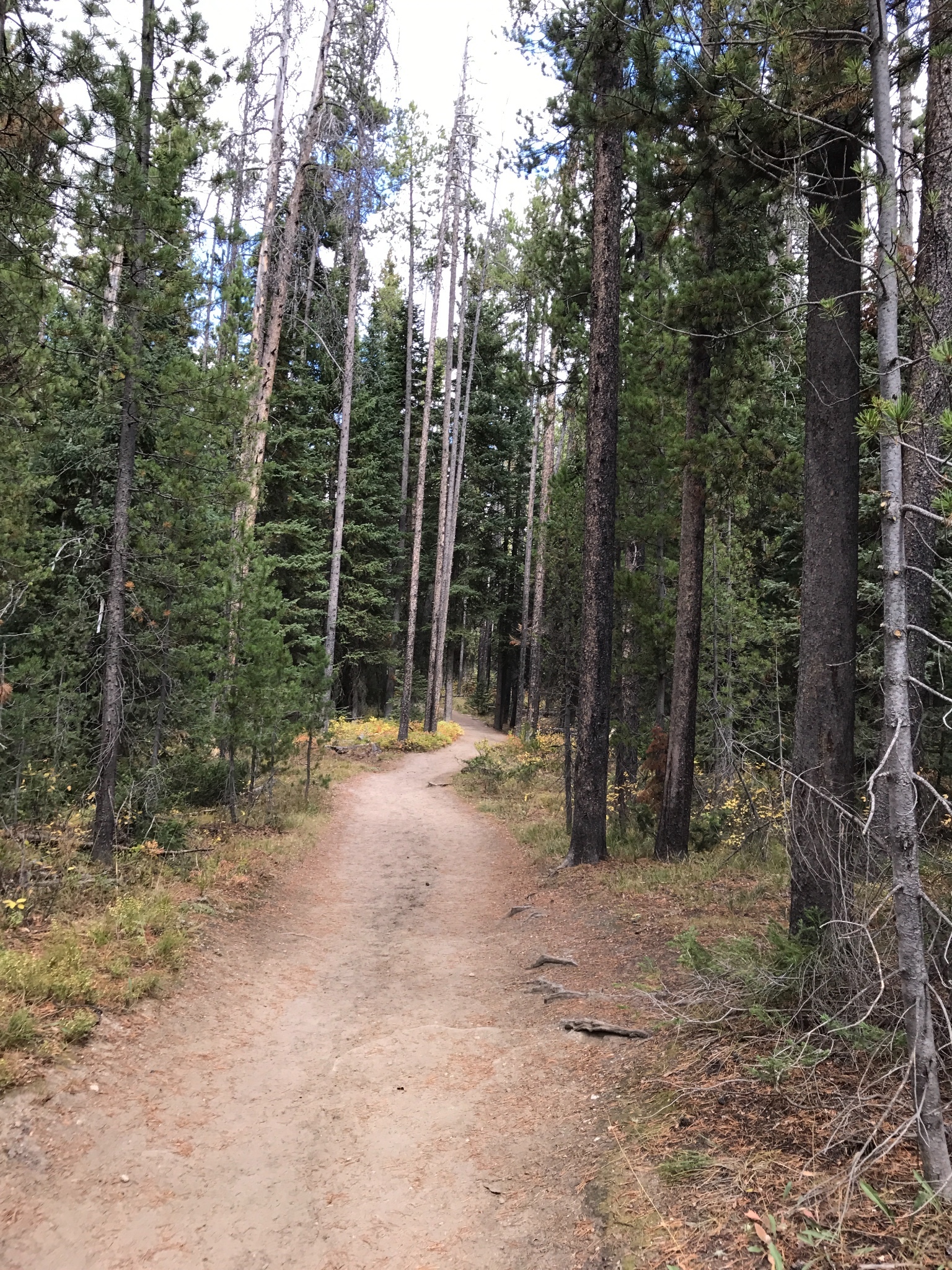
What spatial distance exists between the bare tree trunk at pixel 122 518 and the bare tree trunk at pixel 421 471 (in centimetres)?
1511

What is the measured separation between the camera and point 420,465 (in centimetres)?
2595

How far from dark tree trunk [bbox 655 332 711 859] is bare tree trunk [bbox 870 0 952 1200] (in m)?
5.98

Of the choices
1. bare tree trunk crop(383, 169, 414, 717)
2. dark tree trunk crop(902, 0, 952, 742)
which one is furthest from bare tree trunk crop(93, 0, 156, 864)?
bare tree trunk crop(383, 169, 414, 717)

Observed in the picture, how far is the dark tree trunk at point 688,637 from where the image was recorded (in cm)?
883

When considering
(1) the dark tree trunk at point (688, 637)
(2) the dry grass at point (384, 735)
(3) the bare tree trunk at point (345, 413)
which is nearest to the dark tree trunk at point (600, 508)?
(1) the dark tree trunk at point (688, 637)

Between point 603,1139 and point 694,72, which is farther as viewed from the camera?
point 694,72

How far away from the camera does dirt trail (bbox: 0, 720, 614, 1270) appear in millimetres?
3309

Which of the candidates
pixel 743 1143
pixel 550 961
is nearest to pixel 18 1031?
pixel 743 1143

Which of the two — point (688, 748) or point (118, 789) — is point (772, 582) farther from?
point (118, 789)

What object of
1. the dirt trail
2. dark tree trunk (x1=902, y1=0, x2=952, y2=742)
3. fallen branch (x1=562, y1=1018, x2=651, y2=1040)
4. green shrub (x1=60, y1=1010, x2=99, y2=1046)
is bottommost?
the dirt trail

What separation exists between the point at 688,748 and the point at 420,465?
19174mm

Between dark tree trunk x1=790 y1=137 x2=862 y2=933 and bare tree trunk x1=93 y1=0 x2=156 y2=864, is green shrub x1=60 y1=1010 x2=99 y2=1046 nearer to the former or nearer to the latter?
bare tree trunk x1=93 y1=0 x2=156 y2=864

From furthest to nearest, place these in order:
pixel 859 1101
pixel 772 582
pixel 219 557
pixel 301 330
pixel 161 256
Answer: pixel 301 330 < pixel 772 582 < pixel 219 557 < pixel 161 256 < pixel 859 1101

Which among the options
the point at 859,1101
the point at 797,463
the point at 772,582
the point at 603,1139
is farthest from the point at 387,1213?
the point at 772,582
